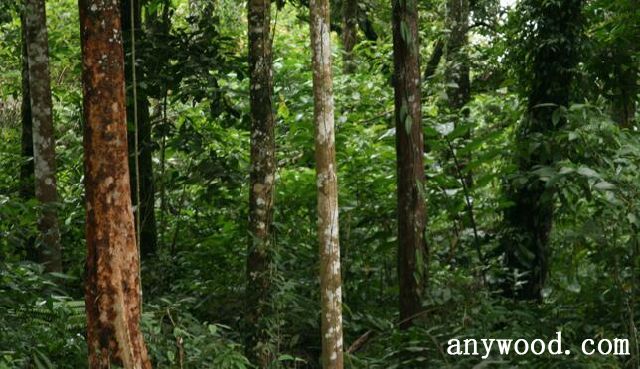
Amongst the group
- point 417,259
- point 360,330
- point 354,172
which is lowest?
point 360,330

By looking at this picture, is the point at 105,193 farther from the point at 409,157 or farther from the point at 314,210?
the point at 314,210

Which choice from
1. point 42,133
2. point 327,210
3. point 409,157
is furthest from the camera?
point 42,133

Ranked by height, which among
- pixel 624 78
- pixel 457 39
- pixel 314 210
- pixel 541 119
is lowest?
pixel 314 210

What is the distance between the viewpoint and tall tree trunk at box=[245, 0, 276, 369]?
5.63 m

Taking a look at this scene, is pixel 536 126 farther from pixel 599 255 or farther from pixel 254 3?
pixel 254 3

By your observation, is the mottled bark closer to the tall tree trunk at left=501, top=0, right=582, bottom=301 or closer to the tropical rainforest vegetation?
the tropical rainforest vegetation

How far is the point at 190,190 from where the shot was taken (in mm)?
9758

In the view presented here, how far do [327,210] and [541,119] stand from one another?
3079 mm

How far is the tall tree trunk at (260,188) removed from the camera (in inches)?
Result: 222

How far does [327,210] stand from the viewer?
5.00m

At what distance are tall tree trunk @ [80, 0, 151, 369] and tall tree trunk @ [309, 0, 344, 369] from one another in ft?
3.95

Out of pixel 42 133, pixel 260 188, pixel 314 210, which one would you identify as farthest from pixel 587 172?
pixel 42 133

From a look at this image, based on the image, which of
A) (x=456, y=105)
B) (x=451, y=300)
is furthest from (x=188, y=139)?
(x=456, y=105)

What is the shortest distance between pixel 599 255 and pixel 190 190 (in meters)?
5.58
